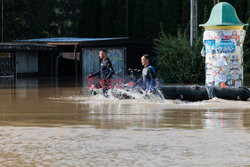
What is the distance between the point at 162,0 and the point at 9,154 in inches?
2357

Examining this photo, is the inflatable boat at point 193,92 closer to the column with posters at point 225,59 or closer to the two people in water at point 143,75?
the two people in water at point 143,75

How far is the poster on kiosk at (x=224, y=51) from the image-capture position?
901 inches

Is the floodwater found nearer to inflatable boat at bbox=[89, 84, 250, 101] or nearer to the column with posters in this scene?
inflatable boat at bbox=[89, 84, 250, 101]

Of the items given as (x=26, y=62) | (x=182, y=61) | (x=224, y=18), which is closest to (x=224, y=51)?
(x=224, y=18)

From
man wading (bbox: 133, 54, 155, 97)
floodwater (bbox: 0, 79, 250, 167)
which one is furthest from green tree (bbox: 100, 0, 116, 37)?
floodwater (bbox: 0, 79, 250, 167)

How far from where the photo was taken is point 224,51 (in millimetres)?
22969

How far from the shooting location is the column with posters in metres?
22.9

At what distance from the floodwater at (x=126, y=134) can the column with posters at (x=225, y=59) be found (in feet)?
9.02

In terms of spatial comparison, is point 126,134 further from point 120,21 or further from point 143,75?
point 120,21

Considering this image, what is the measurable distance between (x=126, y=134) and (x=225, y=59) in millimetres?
10910

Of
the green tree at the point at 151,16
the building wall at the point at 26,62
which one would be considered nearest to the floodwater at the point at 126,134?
the building wall at the point at 26,62

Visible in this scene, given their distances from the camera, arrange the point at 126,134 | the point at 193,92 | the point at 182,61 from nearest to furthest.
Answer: the point at 126,134 → the point at 193,92 → the point at 182,61

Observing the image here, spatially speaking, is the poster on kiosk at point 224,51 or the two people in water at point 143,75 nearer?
the two people in water at point 143,75

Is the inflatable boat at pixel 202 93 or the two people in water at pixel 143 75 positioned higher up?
the two people in water at pixel 143 75
